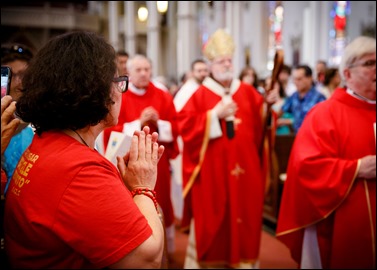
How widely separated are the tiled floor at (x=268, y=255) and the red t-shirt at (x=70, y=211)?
128 inches

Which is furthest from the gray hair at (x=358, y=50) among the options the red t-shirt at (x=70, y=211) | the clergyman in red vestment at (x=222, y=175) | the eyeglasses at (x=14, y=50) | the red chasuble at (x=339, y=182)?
the red t-shirt at (x=70, y=211)

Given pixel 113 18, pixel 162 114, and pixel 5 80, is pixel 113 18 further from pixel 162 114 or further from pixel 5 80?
pixel 5 80

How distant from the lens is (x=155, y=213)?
4.61ft

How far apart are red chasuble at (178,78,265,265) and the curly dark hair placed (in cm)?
255

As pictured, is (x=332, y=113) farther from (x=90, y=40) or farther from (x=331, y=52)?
(x=331, y=52)

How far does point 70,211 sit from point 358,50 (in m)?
2.35

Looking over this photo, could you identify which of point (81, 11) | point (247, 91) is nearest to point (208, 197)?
point (247, 91)

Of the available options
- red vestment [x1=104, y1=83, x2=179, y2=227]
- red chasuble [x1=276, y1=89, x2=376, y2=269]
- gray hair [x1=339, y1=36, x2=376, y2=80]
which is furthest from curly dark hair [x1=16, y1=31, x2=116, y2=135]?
red vestment [x1=104, y1=83, x2=179, y2=227]

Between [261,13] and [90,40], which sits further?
[261,13]

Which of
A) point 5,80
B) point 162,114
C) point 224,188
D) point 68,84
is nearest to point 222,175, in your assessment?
point 224,188

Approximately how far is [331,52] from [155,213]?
1199 centimetres

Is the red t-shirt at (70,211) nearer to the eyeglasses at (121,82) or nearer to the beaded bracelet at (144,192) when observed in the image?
the beaded bracelet at (144,192)

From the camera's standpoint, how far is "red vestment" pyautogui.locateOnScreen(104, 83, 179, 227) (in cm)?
432

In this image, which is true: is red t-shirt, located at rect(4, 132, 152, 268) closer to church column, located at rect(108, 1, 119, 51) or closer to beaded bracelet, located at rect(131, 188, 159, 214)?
beaded bracelet, located at rect(131, 188, 159, 214)
